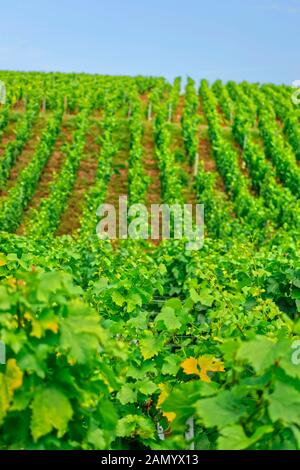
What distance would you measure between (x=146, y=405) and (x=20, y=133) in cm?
2390

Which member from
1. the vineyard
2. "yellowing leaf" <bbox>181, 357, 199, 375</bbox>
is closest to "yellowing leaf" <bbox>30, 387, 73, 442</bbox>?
the vineyard

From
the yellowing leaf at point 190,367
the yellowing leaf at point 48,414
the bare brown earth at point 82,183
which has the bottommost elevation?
the yellowing leaf at point 48,414

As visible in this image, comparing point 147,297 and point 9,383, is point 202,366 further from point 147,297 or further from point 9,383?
point 147,297

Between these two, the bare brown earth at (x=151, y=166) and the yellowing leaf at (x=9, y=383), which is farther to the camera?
the bare brown earth at (x=151, y=166)

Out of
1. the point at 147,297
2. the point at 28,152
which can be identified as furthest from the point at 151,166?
the point at 147,297

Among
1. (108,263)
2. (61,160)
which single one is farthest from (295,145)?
(108,263)

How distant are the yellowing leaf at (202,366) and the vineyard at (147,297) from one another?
0.04ft

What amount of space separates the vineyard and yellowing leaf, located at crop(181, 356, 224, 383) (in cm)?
1

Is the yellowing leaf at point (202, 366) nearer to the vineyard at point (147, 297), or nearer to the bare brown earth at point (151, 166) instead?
the vineyard at point (147, 297)

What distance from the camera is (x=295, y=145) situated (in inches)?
1124

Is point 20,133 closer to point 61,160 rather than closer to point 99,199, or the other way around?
point 61,160

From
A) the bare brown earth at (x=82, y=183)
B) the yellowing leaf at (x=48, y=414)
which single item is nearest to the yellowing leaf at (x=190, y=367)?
the yellowing leaf at (x=48, y=414)

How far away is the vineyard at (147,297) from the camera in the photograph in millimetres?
2629

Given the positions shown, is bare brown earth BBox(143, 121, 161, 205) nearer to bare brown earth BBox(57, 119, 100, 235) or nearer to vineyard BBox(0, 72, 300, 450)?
vineyard BBox(0, 72, 300, 450)
